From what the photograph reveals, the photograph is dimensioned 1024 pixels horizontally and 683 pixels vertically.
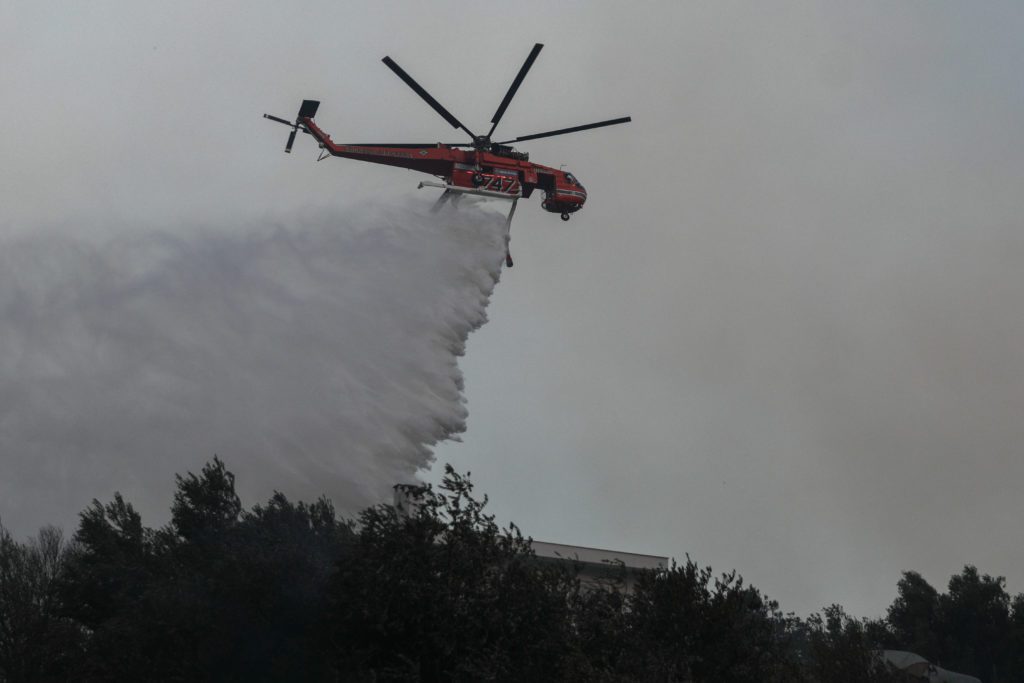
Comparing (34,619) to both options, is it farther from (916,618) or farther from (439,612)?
(916,618)

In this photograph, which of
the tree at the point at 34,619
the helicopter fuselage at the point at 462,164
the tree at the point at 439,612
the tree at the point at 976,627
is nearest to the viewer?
the tree at the point at 439,612

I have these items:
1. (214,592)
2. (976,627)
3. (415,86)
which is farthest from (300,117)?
(976,627)

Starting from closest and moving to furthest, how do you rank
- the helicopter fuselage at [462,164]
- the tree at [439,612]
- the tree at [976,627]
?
the tree at [439,612] → the helicopter fuselage at [462,164] → the tree at [976,627]

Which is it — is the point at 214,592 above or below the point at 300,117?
below

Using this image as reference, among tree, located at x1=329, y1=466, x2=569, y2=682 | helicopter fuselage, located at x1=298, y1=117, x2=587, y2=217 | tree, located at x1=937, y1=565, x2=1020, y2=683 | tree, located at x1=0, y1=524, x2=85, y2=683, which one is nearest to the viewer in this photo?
tree, located at x1=329, y1=466, x2=569, y2=682

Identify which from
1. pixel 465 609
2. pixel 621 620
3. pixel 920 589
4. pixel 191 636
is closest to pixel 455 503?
pixel 465 609

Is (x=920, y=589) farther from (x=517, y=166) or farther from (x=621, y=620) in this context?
(x=621, y=620)

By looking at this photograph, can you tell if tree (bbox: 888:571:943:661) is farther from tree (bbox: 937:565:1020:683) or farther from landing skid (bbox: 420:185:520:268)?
landing skid (bbox: 420:185:520:268)

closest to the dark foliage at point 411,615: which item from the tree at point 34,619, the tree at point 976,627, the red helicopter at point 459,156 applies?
the tree at point 34,619

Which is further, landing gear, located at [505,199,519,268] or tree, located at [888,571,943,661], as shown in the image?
tree, located at [888,571,943,661]

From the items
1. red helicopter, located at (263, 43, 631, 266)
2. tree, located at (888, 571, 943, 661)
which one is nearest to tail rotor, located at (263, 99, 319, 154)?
red helicopter, located at (263, 43, 631, 266)

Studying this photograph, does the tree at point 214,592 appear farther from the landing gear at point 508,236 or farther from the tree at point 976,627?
the tree at point 976,627

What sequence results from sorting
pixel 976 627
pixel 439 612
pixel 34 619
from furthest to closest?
pixel 976 627
pixel 34 619
pixel 439 612

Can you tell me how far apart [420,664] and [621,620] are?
4597mm
